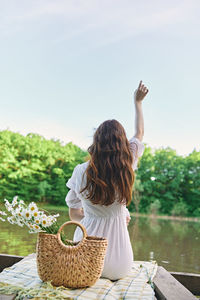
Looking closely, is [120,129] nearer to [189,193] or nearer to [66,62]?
[189,193]

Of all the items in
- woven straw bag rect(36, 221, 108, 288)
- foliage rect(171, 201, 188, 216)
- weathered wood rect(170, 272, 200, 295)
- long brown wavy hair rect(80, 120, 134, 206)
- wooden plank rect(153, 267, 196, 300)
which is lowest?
foliage rect(171, 201, 188, 216)

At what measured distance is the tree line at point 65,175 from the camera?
1831 centimetres

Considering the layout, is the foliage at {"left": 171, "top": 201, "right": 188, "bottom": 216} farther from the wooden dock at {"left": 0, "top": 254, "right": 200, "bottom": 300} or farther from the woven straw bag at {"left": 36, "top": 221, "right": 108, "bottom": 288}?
the woven straw bag at {"left": 36, "top": 221, "right": 108, "bottom": 288}

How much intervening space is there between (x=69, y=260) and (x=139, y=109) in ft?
3.37

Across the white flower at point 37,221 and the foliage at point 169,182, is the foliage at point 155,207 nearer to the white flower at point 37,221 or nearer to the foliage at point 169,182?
the foliage at point 169,182

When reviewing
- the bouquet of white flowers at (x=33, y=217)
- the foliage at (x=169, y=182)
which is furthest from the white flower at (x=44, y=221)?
the foliage at (x=169, y=182)

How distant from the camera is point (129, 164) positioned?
1782 millimetres

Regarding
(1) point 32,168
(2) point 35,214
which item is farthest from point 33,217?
(1) point 32,168

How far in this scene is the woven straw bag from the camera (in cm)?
147

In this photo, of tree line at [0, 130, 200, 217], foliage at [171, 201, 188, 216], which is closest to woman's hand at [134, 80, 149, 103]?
tree line at [0, 130, 200, 217]

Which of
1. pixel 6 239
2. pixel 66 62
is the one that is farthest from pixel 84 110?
pixel 6 239

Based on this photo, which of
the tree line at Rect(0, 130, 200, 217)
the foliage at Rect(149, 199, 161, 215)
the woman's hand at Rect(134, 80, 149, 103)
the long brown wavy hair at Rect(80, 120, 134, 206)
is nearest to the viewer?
the long brown wavy hair at Rect(80, 120, 134, 206)

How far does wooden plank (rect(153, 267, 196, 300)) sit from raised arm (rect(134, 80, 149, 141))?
793mm

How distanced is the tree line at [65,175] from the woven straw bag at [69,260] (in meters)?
17.0
